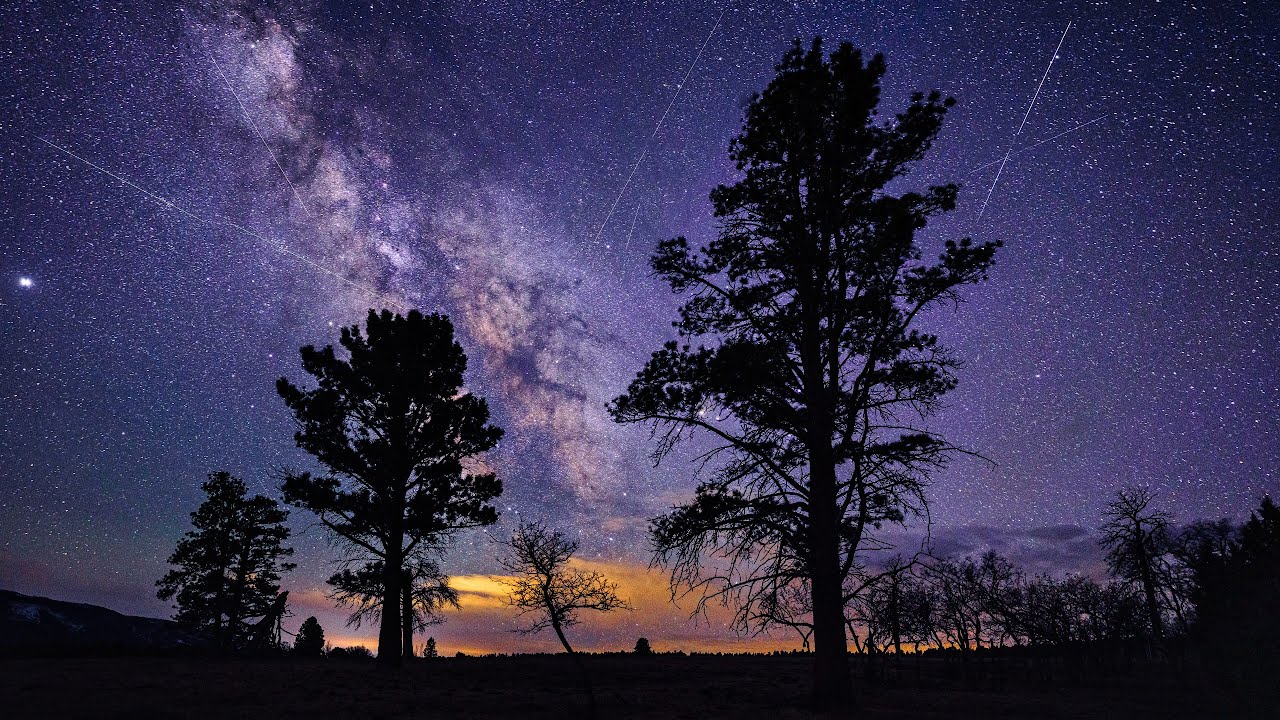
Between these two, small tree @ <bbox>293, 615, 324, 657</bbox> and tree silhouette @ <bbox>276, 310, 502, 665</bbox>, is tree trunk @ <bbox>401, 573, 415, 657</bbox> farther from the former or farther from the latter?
small tree @ <bbox>293, 615, 324, 657</bbox>

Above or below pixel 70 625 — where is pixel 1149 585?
above

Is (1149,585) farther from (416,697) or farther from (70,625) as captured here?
(70,625)

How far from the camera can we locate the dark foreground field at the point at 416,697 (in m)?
12.9

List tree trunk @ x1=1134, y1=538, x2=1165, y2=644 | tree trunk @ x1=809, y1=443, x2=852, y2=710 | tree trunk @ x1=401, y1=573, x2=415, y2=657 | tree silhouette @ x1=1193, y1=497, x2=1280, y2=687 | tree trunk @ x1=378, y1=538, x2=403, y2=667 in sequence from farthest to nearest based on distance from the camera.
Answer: tree trunk @ x1=1134, y1=538, x2=1165, y2=644 < tree trunk @ x1=401, y1=573, x2=415, y2=657 < tree trunk @ x1=378, y1=538, x2=403, y2=667 < tree silhouette @ x1=1193, y1=497, x2=1280, y2=687 < tree trunk @ x1=809, y1=443, x2=852, y2=710

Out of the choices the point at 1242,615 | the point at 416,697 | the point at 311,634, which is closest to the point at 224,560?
the point at 311,634

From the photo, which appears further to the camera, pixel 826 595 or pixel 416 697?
pixel 416 697

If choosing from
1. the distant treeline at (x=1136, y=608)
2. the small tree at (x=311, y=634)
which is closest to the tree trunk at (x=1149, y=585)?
the distant treeline at (x=1136, y=608)

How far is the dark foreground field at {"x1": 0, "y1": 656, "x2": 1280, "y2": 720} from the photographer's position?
508 inches

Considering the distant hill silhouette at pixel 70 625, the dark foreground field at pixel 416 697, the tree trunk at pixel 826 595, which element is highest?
the tree trunk at pixel 826 595

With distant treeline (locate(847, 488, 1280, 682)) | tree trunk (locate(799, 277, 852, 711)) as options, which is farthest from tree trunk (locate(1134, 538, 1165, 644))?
tree trunk (locate(799, 277, 852, 711))

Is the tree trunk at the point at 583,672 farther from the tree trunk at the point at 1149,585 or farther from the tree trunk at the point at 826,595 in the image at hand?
the tree trunk at the point at 1149,585

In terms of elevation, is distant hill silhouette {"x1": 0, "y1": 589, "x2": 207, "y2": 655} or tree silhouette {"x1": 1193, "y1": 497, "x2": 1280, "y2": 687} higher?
tree silhouette {"x1": 1193, "y1": 497, "x2": 1280, "y2": 687}

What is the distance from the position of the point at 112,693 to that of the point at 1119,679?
4569 cm

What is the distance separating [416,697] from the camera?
15.6 metres
